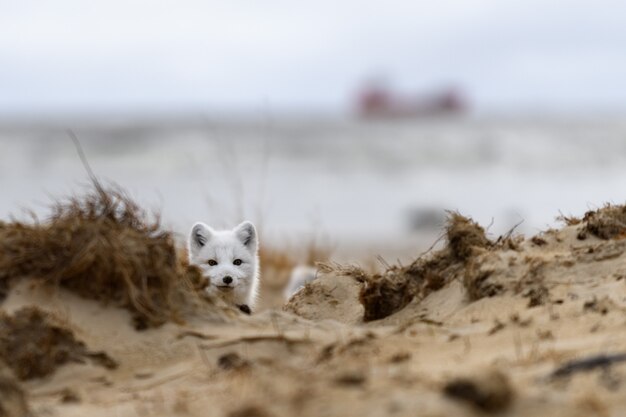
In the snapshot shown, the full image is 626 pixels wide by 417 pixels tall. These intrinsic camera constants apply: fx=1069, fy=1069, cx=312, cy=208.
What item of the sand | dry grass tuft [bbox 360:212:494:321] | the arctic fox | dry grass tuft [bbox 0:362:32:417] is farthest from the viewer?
the arctic fox

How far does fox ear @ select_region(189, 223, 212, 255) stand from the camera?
907cm

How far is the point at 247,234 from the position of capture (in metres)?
9.38

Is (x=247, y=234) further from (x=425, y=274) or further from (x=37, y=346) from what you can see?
(x=37, y=346)

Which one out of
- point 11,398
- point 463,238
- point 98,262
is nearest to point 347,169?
point 463,238

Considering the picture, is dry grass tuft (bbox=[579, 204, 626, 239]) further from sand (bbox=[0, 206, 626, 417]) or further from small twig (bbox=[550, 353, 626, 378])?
small twig (bbox=[550, 353, 626, 378])

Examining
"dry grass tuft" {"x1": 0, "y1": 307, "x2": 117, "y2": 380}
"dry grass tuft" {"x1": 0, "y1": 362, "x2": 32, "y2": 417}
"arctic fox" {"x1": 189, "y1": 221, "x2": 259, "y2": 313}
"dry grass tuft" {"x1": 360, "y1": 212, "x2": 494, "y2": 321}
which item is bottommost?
"dry grass tuft" {"x1": 0, "y1": 362, "x2": 32, "y2": 417}

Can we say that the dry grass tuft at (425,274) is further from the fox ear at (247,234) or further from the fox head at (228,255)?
the fox ear at (247,234)

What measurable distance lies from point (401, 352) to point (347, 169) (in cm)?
2913

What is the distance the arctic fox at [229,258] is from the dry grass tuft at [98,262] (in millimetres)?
2852

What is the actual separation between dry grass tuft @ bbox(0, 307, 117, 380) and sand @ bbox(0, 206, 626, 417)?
0.05 metres

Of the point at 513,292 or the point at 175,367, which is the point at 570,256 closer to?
the point at 513,292

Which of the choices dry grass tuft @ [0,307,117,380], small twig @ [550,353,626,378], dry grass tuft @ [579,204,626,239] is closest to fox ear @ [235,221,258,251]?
dry grass tuft @ [579,204,626,239]

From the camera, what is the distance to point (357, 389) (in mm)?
3951

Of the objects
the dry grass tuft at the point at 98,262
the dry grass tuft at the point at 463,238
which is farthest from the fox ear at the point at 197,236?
the dry grass tuft at the point at 98,262
